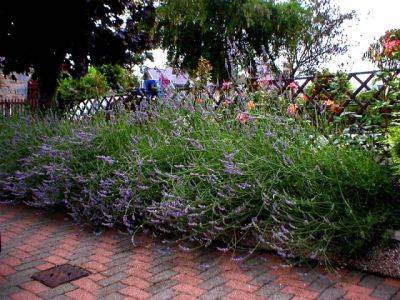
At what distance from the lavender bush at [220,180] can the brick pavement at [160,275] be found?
0.16 m

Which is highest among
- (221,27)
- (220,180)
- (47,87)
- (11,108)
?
(221,27)

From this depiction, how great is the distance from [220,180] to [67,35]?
5187mm

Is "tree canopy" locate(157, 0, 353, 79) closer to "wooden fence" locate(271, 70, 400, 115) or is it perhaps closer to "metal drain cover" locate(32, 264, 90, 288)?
"wooden fence" locate(271, 70, 400, 115)

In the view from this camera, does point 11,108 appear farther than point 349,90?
Yes

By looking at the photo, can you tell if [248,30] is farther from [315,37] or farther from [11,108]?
[11,108]

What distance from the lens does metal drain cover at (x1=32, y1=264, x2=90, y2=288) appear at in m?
3.12

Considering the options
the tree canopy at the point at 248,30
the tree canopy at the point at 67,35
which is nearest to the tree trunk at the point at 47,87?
the tree canopy at the point at 67,35

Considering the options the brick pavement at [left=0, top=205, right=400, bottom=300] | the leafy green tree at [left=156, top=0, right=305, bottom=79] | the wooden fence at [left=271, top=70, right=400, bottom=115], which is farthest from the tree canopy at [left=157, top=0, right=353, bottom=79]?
the brick pavement at [left=0, top=205, right=400, bottom=300]

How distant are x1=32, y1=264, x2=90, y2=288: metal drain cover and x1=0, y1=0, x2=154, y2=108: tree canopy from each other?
5.09 m

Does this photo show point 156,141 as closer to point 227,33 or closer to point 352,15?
point 227,33

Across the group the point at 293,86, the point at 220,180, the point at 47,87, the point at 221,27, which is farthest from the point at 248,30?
the point at 220,180

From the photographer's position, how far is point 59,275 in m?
3.23

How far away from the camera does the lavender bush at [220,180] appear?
306 cm

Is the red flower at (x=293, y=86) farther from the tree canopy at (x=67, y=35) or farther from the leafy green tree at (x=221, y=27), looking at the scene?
the leafy green tree at (x=221, y=27)
